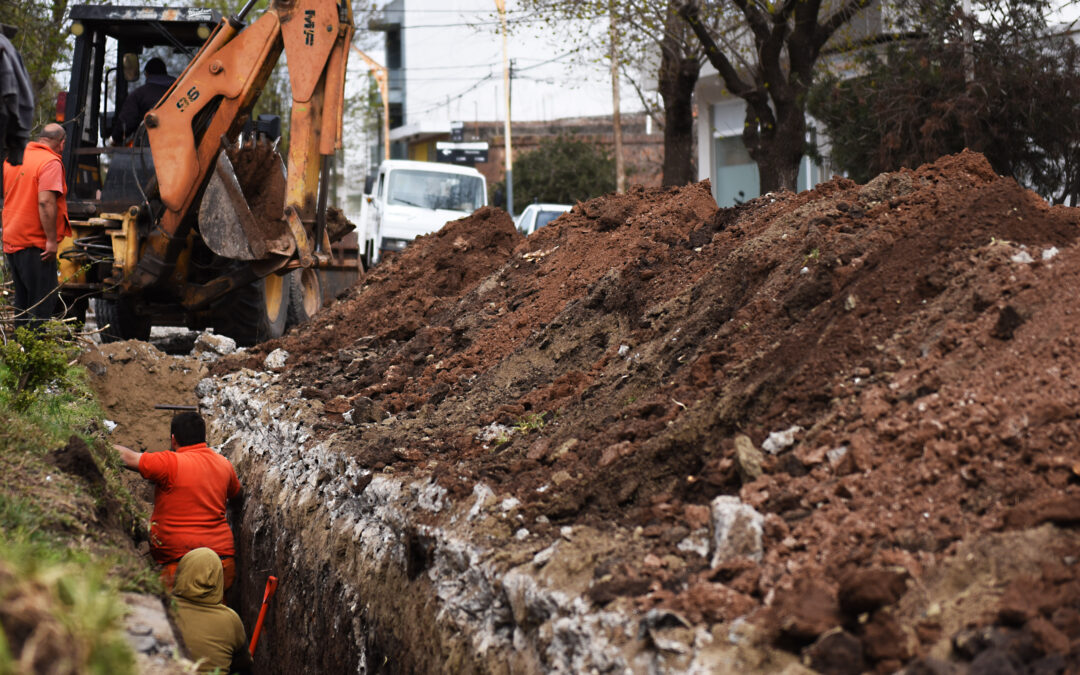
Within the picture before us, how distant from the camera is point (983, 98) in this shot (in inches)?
501

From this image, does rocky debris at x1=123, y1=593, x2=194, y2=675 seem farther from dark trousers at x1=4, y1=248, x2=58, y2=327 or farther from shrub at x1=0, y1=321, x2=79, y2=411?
dark trousers at x1=4, y1=248, x2=58, y2=327

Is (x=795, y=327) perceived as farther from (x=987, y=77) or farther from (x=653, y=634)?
(x=987, y=77)

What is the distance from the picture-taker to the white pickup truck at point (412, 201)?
20344 mm

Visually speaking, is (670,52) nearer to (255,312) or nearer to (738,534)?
(255,312)

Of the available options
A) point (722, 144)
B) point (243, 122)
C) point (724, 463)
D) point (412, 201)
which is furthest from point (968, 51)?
point (722, 144)

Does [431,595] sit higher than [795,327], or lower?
lower

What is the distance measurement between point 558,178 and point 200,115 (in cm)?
2703

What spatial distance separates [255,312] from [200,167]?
2541mm

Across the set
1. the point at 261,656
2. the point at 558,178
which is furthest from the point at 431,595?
the point at 558,178

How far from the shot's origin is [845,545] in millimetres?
3266

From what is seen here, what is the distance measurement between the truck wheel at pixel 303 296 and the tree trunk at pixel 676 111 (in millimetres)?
6114

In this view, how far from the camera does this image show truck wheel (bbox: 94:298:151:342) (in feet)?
37.5

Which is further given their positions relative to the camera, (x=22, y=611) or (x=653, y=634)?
(x=653, y=634)

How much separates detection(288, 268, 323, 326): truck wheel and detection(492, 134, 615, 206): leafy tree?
889 inches
